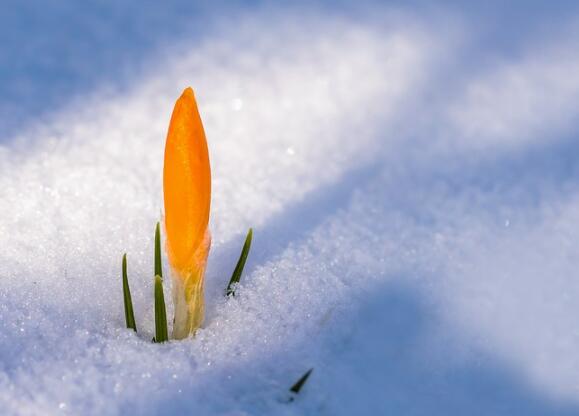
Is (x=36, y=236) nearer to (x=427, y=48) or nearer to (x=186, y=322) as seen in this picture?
(x=186, y=322)

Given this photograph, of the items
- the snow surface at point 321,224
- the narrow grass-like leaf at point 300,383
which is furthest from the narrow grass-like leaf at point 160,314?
the narrow grass-like leaf at point 300,383

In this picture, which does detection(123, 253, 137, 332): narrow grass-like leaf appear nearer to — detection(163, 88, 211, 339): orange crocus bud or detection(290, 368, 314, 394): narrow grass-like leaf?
detection(163, 88, 211, 339): orange crocus bud

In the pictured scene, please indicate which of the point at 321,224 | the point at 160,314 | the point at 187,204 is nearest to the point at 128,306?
the point at 160,314

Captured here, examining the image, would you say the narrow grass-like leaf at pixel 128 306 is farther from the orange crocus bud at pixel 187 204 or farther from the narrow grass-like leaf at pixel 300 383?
the narrow grass-like leaf at pixel 300 383

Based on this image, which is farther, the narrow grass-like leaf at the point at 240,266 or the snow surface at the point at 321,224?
the narrow grass-like leaf at the point at 240,266

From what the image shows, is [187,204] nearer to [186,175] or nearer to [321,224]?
[186,175]

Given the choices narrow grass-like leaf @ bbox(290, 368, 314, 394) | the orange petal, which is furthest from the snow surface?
the orange petal
